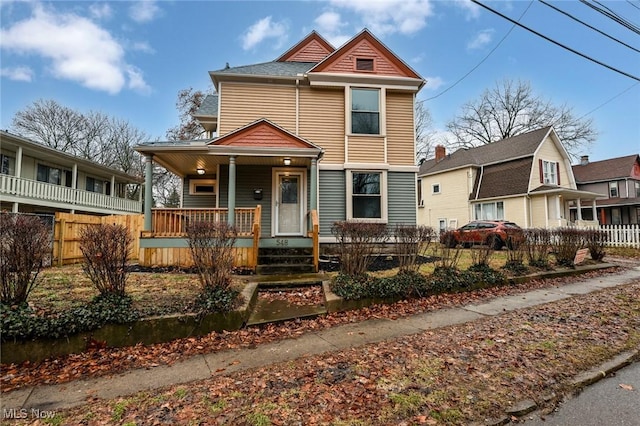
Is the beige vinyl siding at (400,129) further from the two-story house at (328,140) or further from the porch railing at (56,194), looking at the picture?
the porch railing at (56,194)

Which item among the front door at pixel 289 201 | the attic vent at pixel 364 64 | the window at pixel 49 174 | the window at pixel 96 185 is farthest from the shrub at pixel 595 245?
the window at pixel 96 185

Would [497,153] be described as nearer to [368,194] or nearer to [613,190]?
[613,190]

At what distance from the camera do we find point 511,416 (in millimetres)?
2562

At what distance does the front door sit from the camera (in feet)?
35.4

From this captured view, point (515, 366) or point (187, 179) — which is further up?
point (187, 179)

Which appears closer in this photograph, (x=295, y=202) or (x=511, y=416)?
(x=511, y=416)

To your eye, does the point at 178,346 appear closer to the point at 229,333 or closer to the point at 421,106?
the point at 229,333

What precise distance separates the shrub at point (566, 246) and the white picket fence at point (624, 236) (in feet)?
25.2

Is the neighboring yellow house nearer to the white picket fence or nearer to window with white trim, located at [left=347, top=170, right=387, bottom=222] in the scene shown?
the white picket fence

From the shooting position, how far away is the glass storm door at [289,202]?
10805 millimetres

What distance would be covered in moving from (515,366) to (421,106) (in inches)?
1259

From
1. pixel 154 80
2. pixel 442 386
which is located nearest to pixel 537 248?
pixel 442 386

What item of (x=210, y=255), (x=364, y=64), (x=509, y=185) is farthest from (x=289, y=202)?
(x=509, y=185)

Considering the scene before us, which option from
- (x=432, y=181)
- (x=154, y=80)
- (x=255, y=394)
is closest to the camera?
(x=255, y=394)
